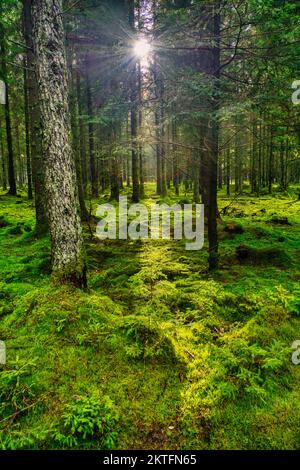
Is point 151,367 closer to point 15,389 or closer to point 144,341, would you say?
point 144,341

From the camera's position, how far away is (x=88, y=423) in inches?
126

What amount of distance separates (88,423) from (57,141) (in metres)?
3.85

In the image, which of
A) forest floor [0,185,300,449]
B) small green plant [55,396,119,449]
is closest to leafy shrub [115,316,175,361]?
forest floor [0,185,300,449]

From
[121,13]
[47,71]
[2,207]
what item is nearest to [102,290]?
[47,71]

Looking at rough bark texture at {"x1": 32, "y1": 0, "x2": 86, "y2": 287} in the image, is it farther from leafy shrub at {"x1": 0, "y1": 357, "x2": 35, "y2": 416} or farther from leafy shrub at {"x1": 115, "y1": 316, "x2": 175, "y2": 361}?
leafy shrub at {"x1": 0, "y1": 357, "x2": 35, "y2": 416}

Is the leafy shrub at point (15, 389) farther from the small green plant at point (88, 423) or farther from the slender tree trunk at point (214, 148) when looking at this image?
the slender tree trunk at point (214, 148)

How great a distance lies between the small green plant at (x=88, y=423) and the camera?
314 cm

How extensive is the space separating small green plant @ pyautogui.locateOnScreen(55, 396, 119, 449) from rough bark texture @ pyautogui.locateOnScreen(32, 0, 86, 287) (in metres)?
2.18

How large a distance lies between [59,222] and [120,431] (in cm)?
305

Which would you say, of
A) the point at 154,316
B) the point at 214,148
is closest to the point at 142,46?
the point at 214,148

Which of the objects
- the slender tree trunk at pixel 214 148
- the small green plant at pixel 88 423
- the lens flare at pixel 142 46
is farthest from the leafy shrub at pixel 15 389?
the lens flare at pixel 142 46

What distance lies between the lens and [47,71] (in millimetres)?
4801

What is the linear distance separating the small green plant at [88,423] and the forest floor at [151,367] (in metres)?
0.01
